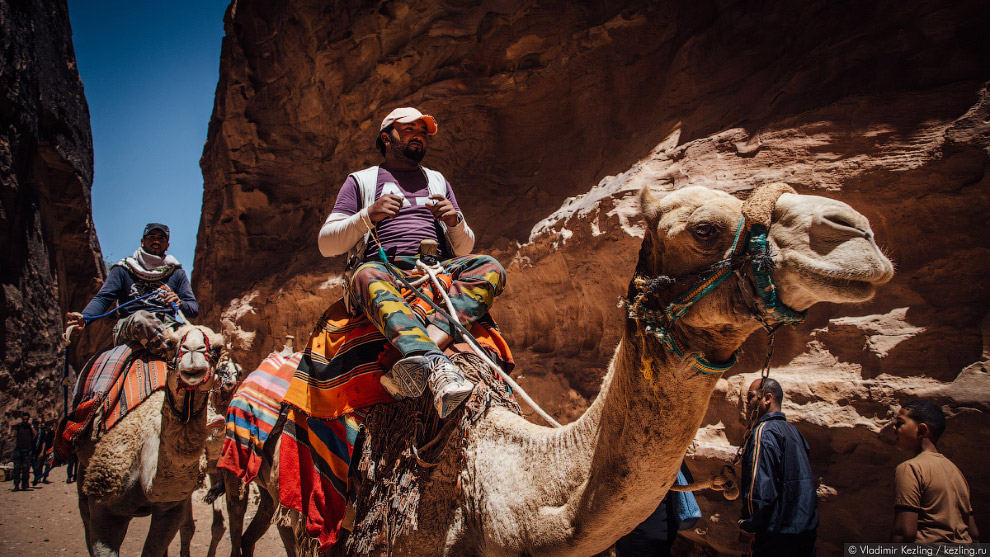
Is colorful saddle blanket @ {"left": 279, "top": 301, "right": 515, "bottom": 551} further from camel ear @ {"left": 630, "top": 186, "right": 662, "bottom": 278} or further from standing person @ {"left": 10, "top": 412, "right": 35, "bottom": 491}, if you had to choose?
standing person @ {"left": 10, "top": 412, "right": 35, "bottom": 491}

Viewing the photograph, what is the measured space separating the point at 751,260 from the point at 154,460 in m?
4.59

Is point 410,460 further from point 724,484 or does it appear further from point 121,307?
point 121,307

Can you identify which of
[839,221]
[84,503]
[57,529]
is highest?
[839,221]

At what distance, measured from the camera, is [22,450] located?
941 cm

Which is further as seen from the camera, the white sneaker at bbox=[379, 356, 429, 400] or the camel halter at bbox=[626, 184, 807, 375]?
the white sneaker at bbox=[379, 356, 429, 400]

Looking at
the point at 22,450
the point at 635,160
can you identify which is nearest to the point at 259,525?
the point at 635,160

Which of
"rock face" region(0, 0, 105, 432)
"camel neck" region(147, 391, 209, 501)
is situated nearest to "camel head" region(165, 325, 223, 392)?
"camel neck" region(147, 391, 209, 501)

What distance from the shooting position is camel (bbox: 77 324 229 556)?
155 inches

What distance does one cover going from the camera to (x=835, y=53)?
15.0 feet

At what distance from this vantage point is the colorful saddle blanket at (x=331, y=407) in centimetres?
259

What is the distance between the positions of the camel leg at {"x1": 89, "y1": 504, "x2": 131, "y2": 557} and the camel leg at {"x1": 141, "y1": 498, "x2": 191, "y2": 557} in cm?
20

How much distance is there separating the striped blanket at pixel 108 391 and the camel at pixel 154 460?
87mm

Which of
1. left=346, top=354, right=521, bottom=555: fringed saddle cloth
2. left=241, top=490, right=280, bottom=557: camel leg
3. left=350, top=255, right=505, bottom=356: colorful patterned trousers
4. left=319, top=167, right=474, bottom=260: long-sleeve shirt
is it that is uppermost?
left=319, top=167, right=474, bottom=260: long-sleeve shirt

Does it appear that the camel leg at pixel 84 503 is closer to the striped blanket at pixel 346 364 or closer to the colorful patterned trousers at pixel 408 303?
the striped blanket at pixel 346 364
